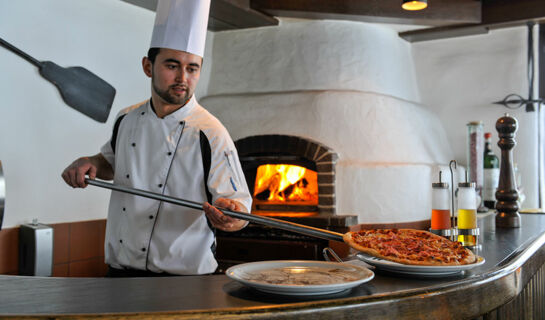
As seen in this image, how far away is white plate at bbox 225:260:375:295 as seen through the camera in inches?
38.7

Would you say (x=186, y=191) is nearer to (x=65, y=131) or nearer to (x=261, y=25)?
(x=65, y=131)

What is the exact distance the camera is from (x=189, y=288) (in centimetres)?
110

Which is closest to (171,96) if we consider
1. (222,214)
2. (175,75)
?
(175,75)

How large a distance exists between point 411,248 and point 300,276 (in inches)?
13.6

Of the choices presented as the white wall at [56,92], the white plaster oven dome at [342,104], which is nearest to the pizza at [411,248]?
the white wall at [56,92]

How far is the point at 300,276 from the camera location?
43.3 inches

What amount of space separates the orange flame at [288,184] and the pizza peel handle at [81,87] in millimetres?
1595

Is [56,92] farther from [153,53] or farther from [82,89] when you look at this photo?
[153,53]

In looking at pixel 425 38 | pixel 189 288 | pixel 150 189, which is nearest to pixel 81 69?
pixel 150 189

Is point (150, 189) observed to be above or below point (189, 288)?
above

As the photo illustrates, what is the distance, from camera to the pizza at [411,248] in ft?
3.93

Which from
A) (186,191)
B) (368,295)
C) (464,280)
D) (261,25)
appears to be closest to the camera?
(368,295)

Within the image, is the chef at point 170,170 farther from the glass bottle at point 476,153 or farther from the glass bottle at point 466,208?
the glass bottle at point 476,153

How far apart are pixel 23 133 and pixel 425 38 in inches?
144
